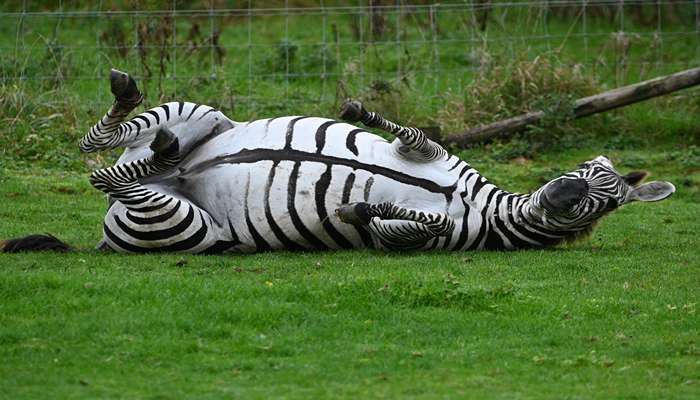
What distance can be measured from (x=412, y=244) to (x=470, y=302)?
1.74 m

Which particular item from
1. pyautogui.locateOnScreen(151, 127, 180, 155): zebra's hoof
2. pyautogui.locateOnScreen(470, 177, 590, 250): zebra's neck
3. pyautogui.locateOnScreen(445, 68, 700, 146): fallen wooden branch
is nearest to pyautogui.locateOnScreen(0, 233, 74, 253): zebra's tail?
pyautogui.locateOnScreen(151, 127, 180, 155): zebra's hoof

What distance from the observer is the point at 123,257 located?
9141mm

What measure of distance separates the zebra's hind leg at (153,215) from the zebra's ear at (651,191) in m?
3.02

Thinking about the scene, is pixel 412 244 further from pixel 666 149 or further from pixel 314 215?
pixel 666 149

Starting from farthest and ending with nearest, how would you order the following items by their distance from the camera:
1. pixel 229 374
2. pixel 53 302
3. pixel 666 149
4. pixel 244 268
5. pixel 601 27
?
pixel 601 27, pixel 666 149, pixel 244 268, pixel 53 302, pixel 229 374

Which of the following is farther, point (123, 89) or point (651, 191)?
point (651, 191)

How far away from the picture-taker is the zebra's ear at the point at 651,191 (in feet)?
31.3

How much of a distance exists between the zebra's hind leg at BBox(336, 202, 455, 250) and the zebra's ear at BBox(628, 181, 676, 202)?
1.47 meters

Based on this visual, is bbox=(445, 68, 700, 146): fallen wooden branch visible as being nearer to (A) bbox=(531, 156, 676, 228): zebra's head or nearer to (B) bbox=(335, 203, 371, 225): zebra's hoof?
(A) bbox=(531, 156, 676, 228): zebra's head

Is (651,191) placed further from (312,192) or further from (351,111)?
(312,192)

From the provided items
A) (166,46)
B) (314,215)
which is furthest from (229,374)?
(166,46)

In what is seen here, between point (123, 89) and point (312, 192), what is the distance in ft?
5.10

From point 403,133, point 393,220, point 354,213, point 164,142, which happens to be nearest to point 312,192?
point 354,213

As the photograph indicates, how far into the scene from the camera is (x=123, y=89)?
9.21m
